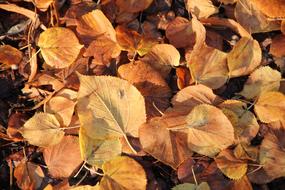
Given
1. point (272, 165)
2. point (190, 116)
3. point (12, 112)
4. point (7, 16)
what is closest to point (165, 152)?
point (190, 116)

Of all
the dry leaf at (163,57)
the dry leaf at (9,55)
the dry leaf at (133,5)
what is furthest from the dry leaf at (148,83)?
the dry leaf at (9,55)

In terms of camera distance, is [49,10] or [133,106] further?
[49,10]

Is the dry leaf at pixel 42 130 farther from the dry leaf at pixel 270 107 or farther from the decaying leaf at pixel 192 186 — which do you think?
A: the dry leaf at pixel 270 107

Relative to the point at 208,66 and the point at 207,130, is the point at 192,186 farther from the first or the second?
the point at 208,66

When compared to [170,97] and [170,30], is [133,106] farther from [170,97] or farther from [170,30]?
[170,30]

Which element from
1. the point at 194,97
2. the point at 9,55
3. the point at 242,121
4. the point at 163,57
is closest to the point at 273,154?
the point at 242,121

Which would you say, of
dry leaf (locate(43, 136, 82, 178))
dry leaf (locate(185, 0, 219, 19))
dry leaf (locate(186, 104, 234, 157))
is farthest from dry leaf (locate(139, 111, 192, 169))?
dry leaf (locate(185, 0, 219, 19))
